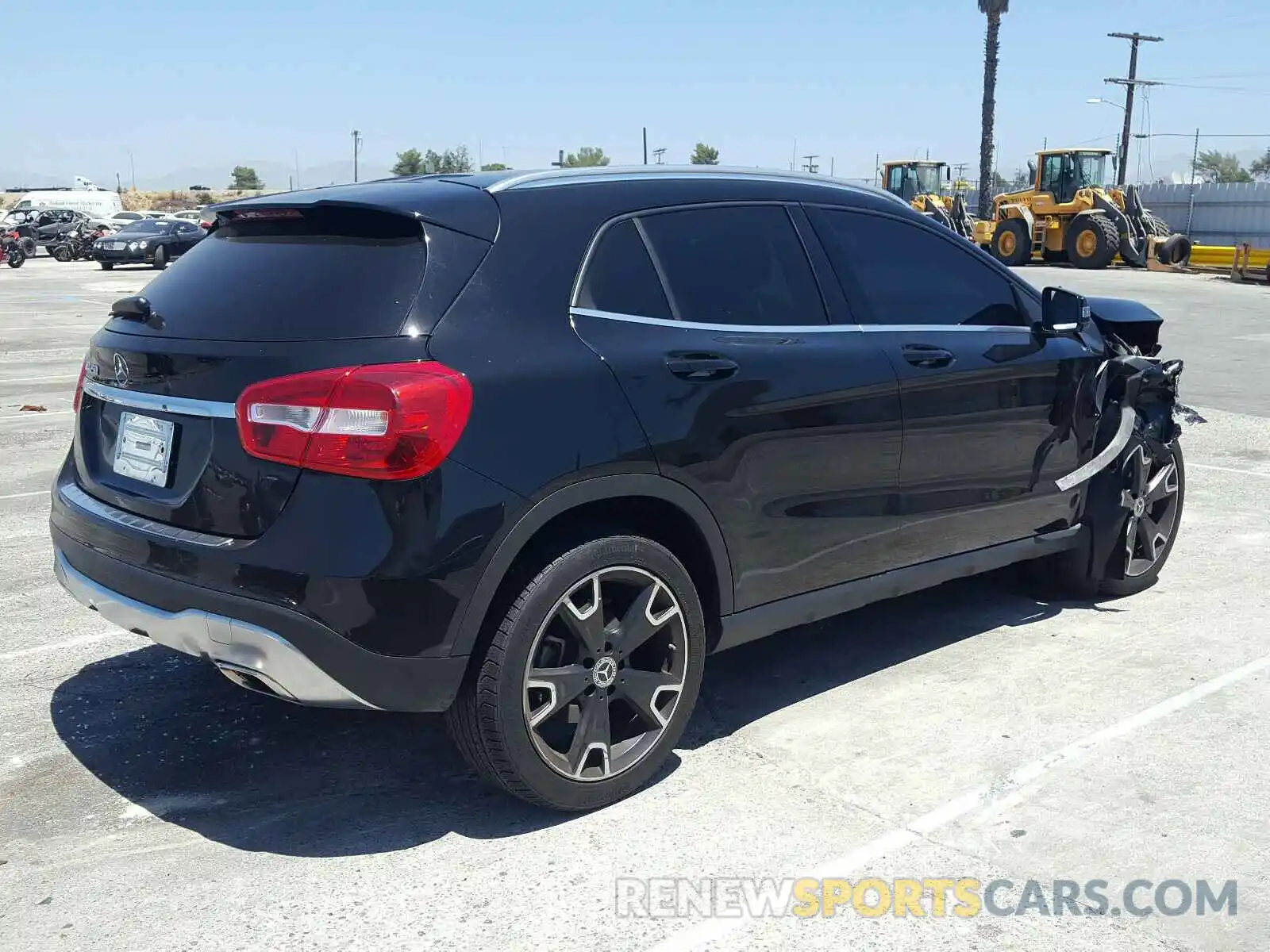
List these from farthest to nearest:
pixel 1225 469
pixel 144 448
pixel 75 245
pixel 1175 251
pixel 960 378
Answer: pixel 75 245 < pixel 1175 251 < pixel 1225 469 < pixel 960 378 < pixel 144 448

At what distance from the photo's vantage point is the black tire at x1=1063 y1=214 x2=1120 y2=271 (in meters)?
33.3

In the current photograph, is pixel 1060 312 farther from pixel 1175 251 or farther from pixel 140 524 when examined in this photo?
pixel 1175 251

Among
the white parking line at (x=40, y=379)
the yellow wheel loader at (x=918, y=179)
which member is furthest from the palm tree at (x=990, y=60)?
the white parking line at (x=40, y=379)

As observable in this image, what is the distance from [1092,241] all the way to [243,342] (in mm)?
33800

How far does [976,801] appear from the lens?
12.0ft

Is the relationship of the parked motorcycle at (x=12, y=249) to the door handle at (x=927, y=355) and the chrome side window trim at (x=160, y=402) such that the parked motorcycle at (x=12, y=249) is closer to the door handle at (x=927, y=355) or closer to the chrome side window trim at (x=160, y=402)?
the chrome side window trim at (x=160, y=402)

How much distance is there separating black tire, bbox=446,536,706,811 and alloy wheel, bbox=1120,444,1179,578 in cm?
258

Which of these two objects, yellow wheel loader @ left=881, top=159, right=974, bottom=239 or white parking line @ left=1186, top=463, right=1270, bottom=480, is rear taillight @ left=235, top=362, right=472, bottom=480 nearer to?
white parking line @ left=1186, top=463, right=1270, bottom=480

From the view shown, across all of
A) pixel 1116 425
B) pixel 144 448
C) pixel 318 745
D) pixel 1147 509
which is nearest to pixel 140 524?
pixel 144 448

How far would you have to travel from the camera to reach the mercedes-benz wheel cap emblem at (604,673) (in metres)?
3.52

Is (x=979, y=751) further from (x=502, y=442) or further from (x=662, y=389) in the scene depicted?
(x=502, y=442)

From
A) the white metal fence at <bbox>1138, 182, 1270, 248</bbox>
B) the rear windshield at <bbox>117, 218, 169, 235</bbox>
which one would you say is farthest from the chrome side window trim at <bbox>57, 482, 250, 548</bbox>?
the white metal fence at <bbox>1138, 182, 1270, 248</bbox>

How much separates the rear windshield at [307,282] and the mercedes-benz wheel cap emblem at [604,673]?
3.59 ft

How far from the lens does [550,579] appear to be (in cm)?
334
